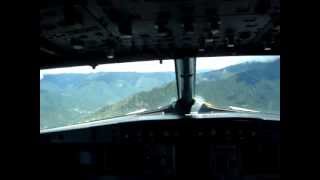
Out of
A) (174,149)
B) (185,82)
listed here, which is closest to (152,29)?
(174,149)

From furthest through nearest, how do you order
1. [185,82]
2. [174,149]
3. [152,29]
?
1. [185,82]
2. [174,149]
3. [152,29]

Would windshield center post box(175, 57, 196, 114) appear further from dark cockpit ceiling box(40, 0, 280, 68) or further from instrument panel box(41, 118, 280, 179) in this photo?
instrument panel box(41, 118, 280, 179)

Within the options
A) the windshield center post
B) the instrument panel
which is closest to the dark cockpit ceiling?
the windshield center post

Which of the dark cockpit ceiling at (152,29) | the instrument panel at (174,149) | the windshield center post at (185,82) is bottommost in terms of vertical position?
the instrument panel at (174,149)

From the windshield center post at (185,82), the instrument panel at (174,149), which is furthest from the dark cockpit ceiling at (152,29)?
the instrument panel at (174,149)

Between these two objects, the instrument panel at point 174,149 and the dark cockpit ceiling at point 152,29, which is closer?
the instrument panel at point 174,149

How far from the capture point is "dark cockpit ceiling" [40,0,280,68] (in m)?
4.89

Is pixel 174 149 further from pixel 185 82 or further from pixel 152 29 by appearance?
pixel 185 82

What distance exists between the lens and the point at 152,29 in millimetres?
6281

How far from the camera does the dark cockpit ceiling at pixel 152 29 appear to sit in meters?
4.89

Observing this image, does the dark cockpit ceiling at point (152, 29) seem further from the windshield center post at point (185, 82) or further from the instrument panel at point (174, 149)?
the instrument panel at point (174, 149)
